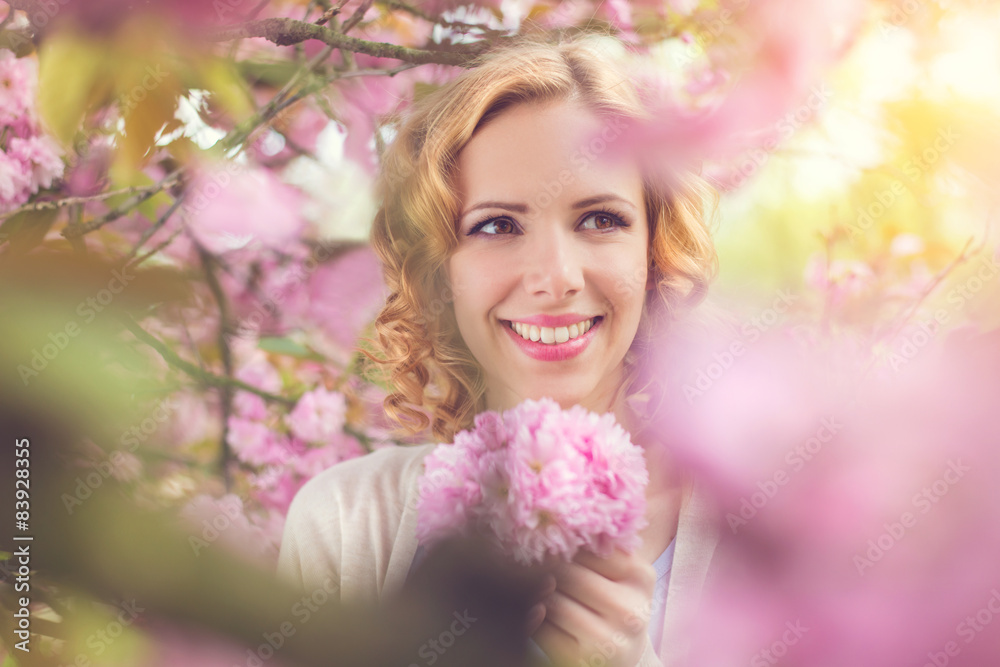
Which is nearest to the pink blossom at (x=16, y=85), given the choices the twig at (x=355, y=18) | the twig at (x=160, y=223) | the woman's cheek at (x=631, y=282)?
the twig at (x=160, y=223)

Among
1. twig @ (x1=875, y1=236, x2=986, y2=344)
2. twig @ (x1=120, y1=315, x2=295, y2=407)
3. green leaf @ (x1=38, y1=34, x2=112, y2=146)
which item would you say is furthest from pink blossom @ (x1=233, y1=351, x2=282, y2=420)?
twig @ (x1=875, y1=236, x2=986, y2=344)

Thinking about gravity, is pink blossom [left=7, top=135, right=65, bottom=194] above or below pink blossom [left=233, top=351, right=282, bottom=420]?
above

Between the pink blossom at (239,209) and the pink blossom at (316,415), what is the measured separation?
0.44 ft

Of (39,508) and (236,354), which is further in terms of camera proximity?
(236,354)

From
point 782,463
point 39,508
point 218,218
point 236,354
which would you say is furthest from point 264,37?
point 782,463

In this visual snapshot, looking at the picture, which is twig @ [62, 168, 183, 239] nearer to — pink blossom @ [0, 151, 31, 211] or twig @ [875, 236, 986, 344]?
pink blossom @ [0, 151, 31, 211]

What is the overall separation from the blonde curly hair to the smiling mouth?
0.16ft

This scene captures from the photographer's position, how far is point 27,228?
1.65 feet

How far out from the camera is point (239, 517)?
1.74 ft

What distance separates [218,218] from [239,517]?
9.0 inches

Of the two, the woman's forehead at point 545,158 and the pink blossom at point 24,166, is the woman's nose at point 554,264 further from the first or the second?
the pink blossom at point 24,166

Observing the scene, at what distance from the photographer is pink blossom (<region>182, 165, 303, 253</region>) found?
517 mm

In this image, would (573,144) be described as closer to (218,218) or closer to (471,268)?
(471,268)

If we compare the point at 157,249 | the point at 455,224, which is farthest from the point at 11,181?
the point at 455,224
